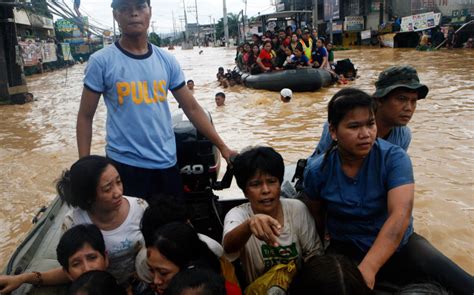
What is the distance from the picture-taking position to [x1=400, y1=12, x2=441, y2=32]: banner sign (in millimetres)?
22297

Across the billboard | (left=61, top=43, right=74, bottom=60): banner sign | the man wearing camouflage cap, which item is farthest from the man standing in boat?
(left=61, top=43, right=74, bottom=60): banner sign

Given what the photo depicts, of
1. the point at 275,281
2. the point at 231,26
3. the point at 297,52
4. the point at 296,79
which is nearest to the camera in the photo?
the point at 275,281

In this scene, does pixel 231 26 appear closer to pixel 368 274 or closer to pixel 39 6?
pixel 39 6

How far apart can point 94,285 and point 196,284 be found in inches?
17.1

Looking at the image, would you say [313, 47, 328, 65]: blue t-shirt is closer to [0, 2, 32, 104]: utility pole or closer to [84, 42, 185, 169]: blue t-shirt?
[0, 2, 32, 104]: utility pole

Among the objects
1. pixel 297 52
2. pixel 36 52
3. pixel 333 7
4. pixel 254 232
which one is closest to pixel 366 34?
pixel 333 7

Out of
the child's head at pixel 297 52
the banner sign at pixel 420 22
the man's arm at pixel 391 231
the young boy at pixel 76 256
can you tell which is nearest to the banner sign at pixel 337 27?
the banner sign at pixel 420 22

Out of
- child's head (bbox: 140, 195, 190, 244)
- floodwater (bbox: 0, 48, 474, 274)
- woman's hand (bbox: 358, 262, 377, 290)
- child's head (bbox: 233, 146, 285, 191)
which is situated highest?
child's head (bbox: 233, 146, 285, 191)

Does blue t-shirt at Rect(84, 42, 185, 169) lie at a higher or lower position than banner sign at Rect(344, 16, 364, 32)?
lower

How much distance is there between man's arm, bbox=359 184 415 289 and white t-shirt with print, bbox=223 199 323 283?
362 mm

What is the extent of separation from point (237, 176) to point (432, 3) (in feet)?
90.7

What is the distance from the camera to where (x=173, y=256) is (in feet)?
5.78

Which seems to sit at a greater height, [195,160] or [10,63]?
[10,63]

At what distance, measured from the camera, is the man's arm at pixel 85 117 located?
7.26 feet
